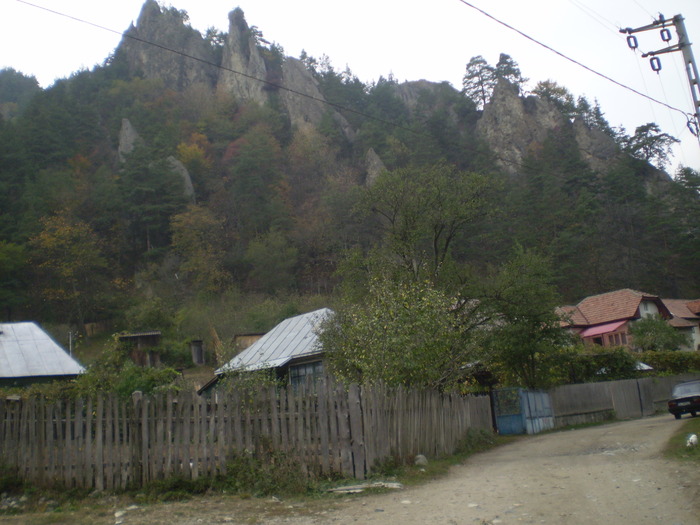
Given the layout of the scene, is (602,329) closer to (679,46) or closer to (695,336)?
(695,336)

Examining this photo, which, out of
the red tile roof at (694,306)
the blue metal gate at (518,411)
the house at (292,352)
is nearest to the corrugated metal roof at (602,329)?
the red tile roof at (694,306)

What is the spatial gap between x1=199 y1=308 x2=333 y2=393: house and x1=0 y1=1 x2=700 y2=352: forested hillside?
527 centimetres

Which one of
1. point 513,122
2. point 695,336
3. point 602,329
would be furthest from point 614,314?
point 513,122

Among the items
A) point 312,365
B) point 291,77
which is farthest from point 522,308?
point 291,77

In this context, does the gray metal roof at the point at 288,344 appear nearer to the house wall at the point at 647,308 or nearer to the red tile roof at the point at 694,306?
the house wall at the point at 647,308

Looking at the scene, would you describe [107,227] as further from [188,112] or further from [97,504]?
[97,504]

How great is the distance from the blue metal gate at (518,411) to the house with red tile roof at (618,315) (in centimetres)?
2434

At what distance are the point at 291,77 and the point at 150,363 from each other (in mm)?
59939

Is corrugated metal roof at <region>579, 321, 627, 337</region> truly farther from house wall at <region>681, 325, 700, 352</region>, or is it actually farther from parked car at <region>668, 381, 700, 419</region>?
parked car at <region>668, 381, 700, 419</region>

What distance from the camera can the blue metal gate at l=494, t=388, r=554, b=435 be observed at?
76.1ft

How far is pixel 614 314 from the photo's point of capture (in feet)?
157

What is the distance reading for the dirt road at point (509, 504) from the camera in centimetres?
737

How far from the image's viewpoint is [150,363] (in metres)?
39.6

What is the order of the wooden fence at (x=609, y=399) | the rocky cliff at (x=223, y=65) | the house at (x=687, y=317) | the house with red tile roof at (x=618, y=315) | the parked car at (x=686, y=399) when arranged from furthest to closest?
the rocky cliff at (x=223, y=65)
the house at (x=687, y=317)
the house with red tile roof at (x=618, y=315)
the wooden fence at (x=609, y=399)
the parked car at (x=686, y=399)
